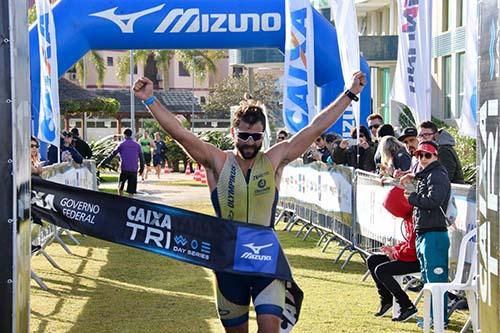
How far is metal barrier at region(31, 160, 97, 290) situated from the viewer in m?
11.6

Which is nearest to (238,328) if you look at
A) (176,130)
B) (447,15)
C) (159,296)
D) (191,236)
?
(191,236)

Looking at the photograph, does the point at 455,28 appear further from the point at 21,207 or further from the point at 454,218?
the point at 21,207

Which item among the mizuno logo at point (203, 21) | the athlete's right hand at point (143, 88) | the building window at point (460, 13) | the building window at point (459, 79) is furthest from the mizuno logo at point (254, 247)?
the building window at point (460, 13)

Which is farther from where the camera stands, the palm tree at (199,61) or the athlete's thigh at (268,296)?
the palm tree at (199,61)

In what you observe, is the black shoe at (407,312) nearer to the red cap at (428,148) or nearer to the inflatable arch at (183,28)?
the red cap at (428,148)

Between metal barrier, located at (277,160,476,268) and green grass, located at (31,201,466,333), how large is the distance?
50 cm

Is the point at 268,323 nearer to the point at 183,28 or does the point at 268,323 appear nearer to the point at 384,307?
the point at 384,307

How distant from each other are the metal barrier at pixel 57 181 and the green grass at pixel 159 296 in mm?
246

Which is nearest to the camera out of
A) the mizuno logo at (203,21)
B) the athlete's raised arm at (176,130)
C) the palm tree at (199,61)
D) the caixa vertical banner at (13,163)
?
the caixa vertical banner at (13,163)

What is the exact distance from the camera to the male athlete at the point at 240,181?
5.71m

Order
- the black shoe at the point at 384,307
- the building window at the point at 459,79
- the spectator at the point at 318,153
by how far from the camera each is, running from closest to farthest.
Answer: the black shoe at the point at 384,307 → the spectator at the point at 318,153 → the building window at the point at 459,79

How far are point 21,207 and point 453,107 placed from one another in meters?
31.7

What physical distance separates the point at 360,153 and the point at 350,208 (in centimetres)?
164

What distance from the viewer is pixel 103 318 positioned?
9.79 m
